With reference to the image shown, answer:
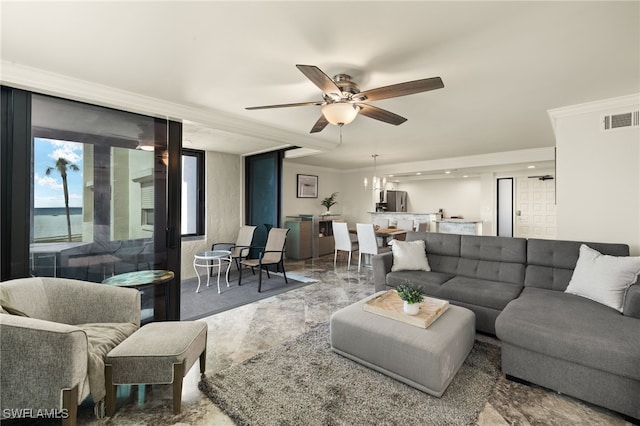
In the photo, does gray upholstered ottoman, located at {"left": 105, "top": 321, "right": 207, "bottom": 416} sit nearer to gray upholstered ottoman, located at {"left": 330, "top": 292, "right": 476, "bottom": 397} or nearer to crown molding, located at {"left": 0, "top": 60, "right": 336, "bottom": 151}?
gray upholstered ottoman, located at {"left": 330, "top": 292, "right": 476, "bottom": 397}

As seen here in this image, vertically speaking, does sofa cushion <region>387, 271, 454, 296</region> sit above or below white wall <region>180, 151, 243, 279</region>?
below

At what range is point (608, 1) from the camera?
1483mm

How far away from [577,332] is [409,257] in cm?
182

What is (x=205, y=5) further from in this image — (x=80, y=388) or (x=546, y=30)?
(x=80, y=388)

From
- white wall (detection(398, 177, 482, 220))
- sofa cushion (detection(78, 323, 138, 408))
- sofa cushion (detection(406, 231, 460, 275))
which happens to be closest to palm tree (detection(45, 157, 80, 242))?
sofa cushion (detection(78, 323, 138, 408))

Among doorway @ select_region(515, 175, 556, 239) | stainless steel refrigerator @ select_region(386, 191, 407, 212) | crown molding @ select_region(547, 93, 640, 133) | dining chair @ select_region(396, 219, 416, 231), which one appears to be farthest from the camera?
stainless steel refrigerator @ select_region(386, 191, 407, 212)

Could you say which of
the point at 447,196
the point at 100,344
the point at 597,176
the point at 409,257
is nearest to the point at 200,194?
the point at 100,344

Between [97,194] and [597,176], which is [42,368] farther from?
[597,176]

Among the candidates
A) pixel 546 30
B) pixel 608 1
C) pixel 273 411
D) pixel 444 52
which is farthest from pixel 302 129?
pixel 273 411

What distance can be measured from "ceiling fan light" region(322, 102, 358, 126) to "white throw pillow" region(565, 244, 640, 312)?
98.4 inches

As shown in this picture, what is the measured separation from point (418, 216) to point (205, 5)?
671 centimetres

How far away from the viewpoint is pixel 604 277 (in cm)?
231

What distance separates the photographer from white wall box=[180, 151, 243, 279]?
505cm

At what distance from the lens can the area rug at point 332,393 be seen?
65.6 inches
